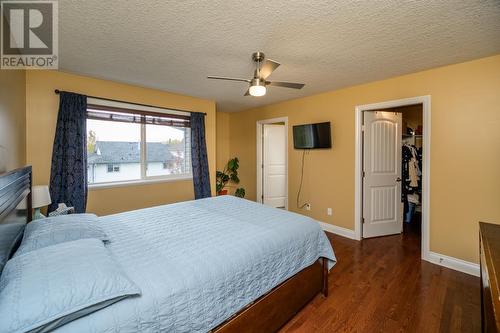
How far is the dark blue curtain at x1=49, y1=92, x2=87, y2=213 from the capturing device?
2.66 metres

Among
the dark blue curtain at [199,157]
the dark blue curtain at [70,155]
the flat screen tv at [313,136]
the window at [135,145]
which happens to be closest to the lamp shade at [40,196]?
the dark blue curtain at [70,155]

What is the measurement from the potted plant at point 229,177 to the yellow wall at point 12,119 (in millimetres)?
3271

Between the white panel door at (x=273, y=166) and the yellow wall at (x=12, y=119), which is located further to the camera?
the white panel door at (x=273, y=166)

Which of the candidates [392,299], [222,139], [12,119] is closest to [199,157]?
[222,139]

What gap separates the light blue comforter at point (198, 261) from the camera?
0.98m

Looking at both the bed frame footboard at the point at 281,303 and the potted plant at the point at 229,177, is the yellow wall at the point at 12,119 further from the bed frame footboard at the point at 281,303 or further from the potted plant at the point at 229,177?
the potted plant at the point at 229,177

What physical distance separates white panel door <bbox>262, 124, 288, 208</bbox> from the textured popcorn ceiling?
2161 millimetres

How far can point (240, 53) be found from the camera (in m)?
2.17

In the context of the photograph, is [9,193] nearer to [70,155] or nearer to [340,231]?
[70,155]

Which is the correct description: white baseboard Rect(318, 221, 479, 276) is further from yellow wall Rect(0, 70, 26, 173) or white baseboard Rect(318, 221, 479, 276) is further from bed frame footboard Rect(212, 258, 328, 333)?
yellow wall Rect(0, 70, 26, 173)

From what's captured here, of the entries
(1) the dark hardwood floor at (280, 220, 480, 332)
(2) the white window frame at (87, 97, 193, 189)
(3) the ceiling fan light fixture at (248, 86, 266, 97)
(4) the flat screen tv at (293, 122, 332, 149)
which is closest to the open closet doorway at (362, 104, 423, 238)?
(4) the flat screen tv at (293, 122, 332, 149)

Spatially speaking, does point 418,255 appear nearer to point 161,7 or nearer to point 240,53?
point 240,53

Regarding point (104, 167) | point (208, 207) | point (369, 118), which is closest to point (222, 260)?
point (208, 207)

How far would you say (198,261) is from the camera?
126 centimetres
